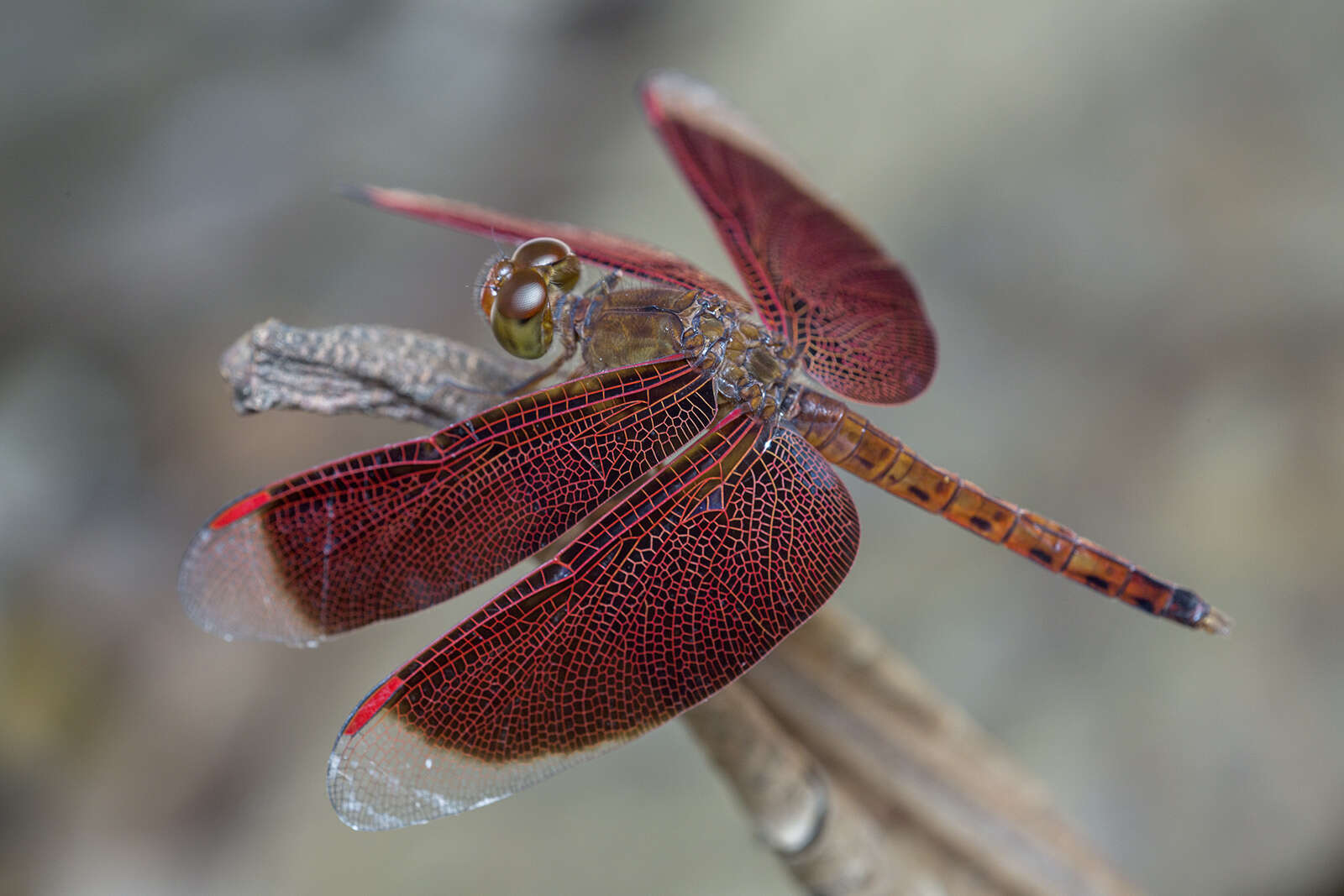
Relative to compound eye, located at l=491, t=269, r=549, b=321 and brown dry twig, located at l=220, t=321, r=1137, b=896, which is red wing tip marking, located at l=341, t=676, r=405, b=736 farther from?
compound eye, located at l=491, t=269, r=549, b=321

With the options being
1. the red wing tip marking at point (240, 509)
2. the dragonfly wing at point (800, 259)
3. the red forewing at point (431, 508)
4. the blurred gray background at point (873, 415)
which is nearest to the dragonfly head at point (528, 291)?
the red forewing at point (431, 508)

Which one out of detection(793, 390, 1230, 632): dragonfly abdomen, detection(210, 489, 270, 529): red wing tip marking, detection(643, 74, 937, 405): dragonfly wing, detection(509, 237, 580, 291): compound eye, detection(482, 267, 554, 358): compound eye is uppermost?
detection(643, 74, 937, 405): dragonfly wing

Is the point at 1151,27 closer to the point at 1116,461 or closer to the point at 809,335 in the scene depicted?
the point at 1116,461

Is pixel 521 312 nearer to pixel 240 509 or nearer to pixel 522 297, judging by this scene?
pixel 522 297

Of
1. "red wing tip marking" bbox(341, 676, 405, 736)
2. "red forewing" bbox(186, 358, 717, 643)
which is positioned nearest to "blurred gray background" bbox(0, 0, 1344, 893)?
"red forewing" bbox(186, 358, 717, 643)

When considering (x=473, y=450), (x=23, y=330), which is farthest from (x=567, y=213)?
(x=473, y=450)

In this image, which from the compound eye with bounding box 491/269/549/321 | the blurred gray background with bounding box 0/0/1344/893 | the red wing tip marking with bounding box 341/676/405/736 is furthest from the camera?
the blurred gray background with bounding box 0/0/1344/893
